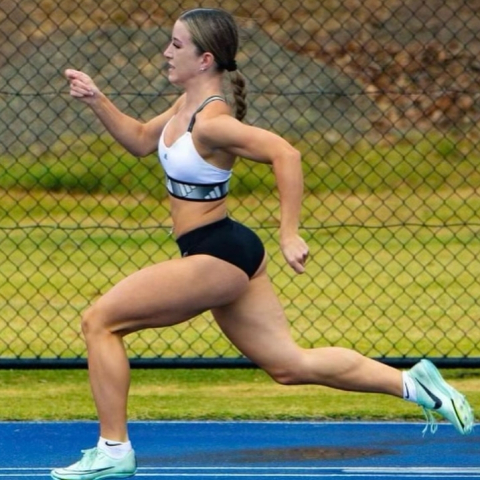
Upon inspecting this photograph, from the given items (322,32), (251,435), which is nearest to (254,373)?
(251,435)

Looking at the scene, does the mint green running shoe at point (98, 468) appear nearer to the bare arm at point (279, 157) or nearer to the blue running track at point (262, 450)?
the blue running track at point (262, 450)

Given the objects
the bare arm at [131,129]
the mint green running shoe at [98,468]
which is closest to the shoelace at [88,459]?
the mint green running shoe at [98,468]

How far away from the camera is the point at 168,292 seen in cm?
520

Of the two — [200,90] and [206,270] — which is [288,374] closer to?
[206,270]

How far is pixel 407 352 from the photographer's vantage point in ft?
30.2

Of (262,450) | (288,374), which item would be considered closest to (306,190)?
(262,450)

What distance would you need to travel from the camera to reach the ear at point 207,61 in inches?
209

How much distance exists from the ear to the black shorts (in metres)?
0.54

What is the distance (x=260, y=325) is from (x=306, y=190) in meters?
11.6

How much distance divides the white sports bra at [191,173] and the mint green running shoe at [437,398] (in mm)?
1005

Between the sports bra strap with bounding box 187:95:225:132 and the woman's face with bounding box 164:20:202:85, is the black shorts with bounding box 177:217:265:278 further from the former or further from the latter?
the woman's face with bounding box 164:20:202:85

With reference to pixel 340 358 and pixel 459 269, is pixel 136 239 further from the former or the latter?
pixel 340 358

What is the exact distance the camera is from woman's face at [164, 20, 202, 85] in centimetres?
532

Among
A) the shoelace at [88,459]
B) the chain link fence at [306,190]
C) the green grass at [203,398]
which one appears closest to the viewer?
the shoelace at [88,459]
